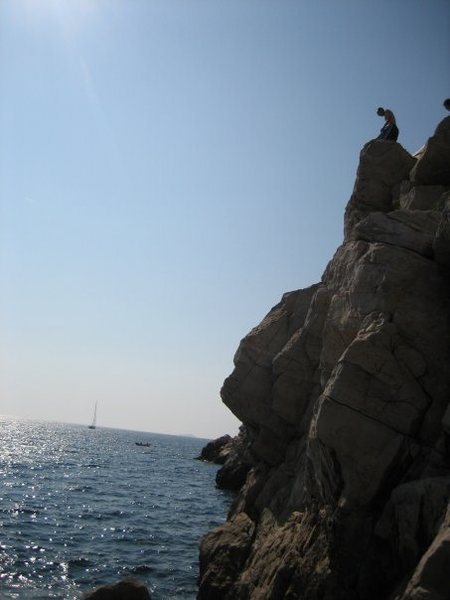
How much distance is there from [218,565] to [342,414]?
385 inches

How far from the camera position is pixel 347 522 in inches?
558

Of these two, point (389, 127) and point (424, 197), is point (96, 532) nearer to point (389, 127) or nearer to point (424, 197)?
point (424, 197)

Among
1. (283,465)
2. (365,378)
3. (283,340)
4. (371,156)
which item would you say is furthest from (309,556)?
(371,156)

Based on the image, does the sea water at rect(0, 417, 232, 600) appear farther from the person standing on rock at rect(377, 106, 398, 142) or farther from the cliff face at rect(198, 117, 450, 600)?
the person standing on rock at rect(377, 106, 398, 142)

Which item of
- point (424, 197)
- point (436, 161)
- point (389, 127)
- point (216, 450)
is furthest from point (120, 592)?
point (216, 450)

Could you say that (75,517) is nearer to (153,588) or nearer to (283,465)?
(153,588)

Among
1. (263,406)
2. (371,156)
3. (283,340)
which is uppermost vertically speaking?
(371,156)

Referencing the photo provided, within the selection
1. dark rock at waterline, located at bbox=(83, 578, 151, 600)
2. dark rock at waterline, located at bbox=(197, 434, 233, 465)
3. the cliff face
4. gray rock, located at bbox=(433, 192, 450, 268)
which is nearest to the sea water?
dark rock at waterline, located at bbox=(83, 578, 151, 600)

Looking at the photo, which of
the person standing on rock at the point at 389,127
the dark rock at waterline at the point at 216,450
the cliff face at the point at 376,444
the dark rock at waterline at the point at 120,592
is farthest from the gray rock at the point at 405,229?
the dark rock at waterline at the point at 216,450

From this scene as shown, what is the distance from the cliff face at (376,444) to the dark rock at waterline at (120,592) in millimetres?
2571

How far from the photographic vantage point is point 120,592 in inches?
734

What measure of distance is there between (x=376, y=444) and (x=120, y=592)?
12.0m

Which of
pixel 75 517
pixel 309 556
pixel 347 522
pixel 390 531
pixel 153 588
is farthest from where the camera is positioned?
pixel 75 517

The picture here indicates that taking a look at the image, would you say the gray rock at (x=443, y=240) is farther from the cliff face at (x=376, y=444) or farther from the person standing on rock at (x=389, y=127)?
the person standing on rock at (x=389, y=127)
